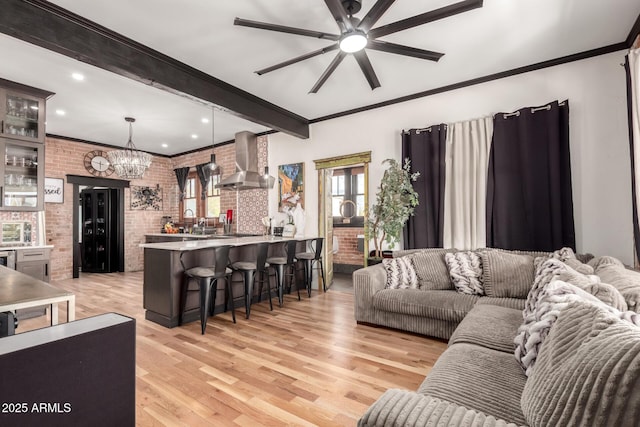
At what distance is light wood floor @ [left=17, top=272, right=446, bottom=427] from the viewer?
1.96m

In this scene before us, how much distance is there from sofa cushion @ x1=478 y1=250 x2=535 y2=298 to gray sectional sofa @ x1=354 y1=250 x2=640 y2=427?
17 cm

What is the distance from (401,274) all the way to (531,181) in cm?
181

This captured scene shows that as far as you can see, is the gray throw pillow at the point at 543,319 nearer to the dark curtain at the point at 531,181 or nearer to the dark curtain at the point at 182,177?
the dark curtain at the point at 531,181

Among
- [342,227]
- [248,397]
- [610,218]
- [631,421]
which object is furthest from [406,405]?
[342,227]

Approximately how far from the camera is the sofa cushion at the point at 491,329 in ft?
6.04

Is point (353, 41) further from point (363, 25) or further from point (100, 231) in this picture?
point (100, 231)

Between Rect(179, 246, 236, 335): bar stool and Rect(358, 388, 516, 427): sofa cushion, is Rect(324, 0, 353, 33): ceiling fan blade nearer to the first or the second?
Rect(358, 388, 516, 427): sofa cushion

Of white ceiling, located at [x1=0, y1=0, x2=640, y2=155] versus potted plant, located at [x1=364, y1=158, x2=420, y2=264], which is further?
potted plant, located at [x1=364, y1=158, x2=420, y2=264]

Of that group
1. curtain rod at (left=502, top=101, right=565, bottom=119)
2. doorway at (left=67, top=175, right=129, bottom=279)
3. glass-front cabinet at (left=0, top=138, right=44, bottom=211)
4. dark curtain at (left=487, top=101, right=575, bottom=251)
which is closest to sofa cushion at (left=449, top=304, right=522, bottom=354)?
dark curtain at (left=487, top=101, right=575, bottom=251)

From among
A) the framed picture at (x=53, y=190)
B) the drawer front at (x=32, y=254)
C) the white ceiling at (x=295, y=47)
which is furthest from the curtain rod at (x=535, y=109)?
the framed picture at (x=53, y=190)

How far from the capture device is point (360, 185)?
272 inches

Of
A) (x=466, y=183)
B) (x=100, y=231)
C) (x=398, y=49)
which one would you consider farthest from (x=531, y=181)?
(x=100, y=231)

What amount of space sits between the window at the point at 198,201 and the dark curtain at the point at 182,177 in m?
0.09

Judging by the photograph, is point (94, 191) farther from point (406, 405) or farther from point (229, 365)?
point (406, 405)
